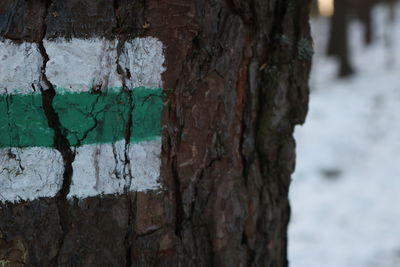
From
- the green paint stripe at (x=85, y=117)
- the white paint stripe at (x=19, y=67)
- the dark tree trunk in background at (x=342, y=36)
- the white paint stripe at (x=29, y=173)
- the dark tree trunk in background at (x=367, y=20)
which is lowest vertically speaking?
the white paint stripe at (x=29, y=173)

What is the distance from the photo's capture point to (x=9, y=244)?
94 cm

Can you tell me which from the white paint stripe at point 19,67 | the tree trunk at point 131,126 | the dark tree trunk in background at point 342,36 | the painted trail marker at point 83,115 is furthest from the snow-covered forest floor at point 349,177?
the white paint stripe at point 19,67

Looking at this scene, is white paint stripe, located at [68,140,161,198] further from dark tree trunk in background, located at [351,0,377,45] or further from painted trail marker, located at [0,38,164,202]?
dark tree trunk in background, located at [351,0,377,45]

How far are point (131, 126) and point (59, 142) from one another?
0.14 m

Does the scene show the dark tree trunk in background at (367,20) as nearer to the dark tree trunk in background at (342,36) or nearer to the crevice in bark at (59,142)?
the dark tree trunk in background at (342,36)

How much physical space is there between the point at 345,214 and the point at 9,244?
4.01 meters

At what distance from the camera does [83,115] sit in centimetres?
92

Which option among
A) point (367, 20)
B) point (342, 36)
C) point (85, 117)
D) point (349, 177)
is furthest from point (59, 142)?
point (367, 20)

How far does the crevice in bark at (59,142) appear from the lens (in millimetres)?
893

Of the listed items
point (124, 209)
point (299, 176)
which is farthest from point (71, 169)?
point (299, 176)

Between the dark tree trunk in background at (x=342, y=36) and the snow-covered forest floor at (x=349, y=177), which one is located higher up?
the dark tree trunk in background at (x=342, y=36)

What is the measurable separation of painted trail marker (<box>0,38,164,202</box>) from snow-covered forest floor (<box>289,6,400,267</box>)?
2.81 meters

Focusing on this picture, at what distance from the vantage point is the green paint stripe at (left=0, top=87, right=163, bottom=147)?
2.94 feet

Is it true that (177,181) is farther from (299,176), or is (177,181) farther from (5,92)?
(299,176)
